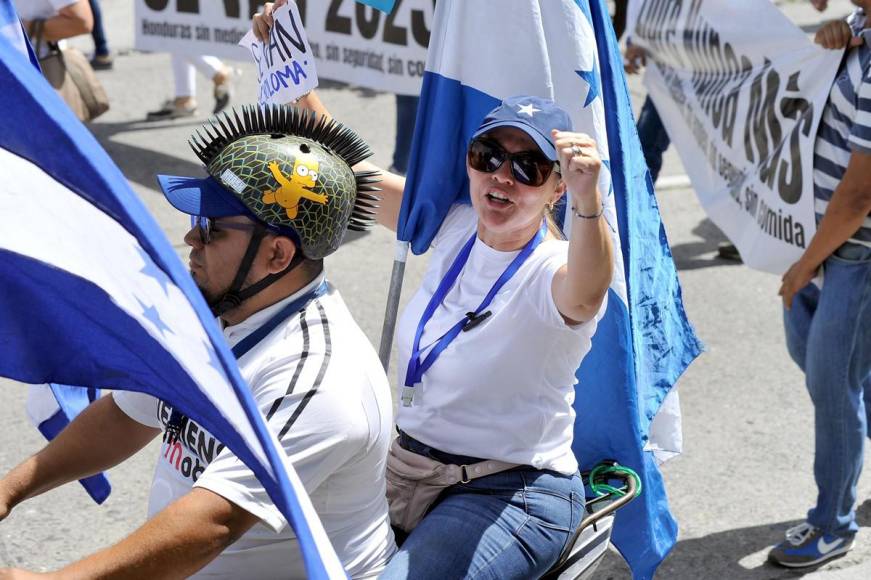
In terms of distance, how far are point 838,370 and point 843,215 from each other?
0.52 metres

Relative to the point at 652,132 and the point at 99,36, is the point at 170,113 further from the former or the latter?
the point at 652,132

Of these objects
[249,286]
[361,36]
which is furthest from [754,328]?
[249,286]

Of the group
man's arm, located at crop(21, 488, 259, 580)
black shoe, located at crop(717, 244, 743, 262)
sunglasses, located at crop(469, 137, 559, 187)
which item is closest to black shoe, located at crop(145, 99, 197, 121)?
black shoe, located at crop(717, 244, 743, 262)

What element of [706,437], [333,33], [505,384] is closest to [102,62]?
[333,33]

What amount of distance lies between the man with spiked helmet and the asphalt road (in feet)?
5.73

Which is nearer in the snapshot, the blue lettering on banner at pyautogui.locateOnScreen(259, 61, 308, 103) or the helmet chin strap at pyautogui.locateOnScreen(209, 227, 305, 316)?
the helmet chin strap at pyautogui.locateOnScreen(209, 227, 305, 316)

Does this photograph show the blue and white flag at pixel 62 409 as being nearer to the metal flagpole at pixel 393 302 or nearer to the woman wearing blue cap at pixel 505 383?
the metal flagpole at pixel 393 302

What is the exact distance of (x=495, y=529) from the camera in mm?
2891

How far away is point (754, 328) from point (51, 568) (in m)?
3.71

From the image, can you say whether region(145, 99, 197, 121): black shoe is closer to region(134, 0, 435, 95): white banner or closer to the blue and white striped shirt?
region(134, 0, 435, 95): white banner

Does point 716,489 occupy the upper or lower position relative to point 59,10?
lower

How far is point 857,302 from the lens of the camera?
4090mm

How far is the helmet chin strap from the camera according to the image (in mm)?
2652

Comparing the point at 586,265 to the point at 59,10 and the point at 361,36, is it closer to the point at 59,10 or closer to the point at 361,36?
the point at 59,10
